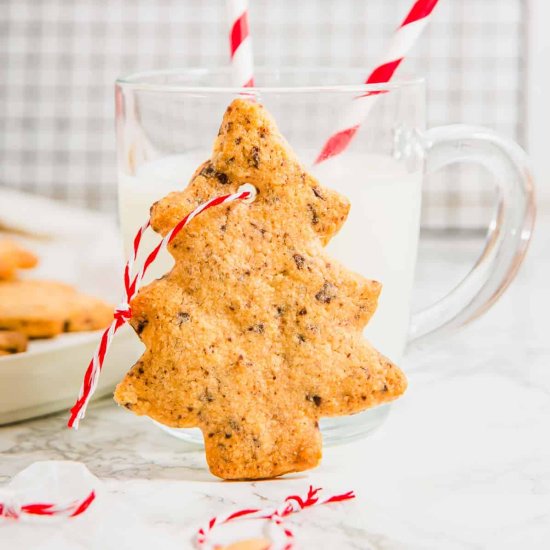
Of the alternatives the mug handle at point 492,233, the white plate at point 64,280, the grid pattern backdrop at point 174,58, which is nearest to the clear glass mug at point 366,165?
the mug handle at point 492,233

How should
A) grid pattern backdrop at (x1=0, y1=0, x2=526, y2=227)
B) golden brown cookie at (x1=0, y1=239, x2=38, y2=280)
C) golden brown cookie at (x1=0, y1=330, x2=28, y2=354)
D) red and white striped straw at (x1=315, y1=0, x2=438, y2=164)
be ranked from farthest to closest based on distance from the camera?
1. grid pattern backdrop at (x1=0, y1=0, x2=526, y2=227)
2. golden brown cookie at (x1=0, y1=239, x2=38, y2=280)
3. golden brown cookie at (x1=0, y1=330, x2=28, y2=354)
4. red and white striped straw at (x1=315, y1=0, x2=438, y2=164)

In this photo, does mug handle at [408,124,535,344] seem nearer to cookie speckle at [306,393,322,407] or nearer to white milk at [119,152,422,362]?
white milk at [119,152,422,362]

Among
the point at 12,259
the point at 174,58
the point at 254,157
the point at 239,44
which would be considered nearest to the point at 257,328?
the point at 254,157

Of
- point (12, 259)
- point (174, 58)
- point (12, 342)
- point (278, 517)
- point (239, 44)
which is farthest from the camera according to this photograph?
point (174, 58)

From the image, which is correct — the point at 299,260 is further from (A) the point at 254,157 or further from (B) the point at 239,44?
(B) the point at 239,44

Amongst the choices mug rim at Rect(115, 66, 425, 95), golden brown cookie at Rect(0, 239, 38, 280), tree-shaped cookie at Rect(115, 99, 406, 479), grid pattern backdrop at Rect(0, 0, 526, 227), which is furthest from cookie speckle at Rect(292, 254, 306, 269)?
grid pattern backdrop at Rect(0, 0, 526, 227)

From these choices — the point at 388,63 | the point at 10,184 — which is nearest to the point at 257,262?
the point at 388,63

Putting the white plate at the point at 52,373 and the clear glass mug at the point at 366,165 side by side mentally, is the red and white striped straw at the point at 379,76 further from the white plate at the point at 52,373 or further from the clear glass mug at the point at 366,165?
the white plate at the point at 52,373

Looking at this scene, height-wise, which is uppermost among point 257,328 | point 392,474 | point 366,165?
point 366,165
